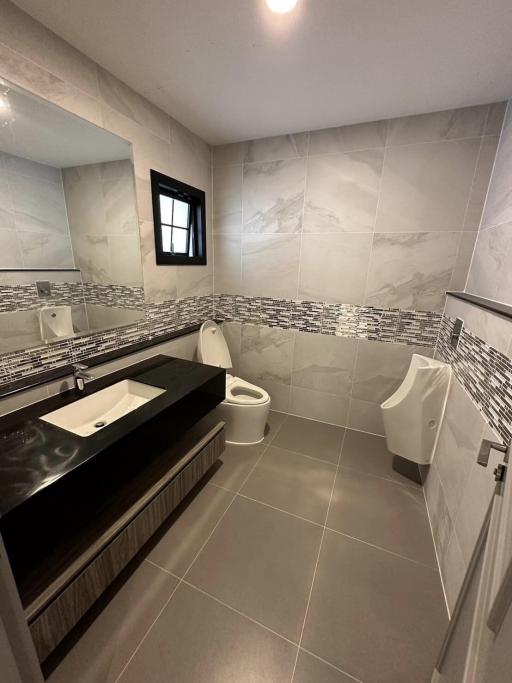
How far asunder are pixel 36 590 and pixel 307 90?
2441 mm

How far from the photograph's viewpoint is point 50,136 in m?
1.24

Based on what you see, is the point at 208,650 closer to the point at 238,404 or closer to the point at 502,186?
the point at 238,404

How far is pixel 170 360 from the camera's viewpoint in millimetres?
1875

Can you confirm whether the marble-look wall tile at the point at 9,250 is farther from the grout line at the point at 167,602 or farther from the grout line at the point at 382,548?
the grout line at the point at 382,548

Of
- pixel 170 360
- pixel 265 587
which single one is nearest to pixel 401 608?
pixel 265 587

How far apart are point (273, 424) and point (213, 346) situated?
87 cm

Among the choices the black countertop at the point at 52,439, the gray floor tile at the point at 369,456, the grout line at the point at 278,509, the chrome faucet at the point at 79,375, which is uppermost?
the chrome faucet at the point at 79,375

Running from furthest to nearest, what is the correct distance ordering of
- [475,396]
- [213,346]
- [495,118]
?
[213,346] → [495,118] → [475,396]

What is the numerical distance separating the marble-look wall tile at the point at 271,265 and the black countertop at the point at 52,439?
1.06 m

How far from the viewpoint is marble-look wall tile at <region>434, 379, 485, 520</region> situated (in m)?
1.18

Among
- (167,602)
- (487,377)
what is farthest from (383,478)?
(167,602)

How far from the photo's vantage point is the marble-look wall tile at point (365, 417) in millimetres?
2236

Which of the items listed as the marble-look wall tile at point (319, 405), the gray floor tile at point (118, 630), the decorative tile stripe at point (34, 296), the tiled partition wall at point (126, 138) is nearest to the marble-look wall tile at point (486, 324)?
the marble-look wall tile at point (319, 405)

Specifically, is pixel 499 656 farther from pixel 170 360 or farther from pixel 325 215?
pixel 325 215
